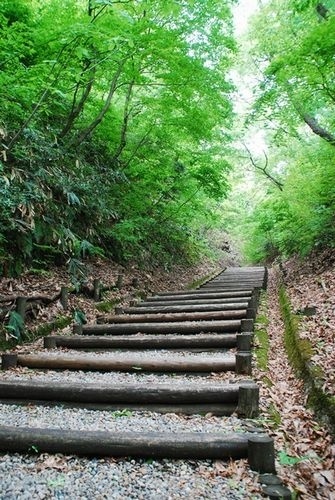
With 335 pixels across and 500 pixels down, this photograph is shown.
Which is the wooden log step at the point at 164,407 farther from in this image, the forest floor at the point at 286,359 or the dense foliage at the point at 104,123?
the dense foliage at the point at 104,123

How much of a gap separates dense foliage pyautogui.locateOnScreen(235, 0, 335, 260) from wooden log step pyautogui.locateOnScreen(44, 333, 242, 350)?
17.0 ft

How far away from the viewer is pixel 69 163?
7746mm

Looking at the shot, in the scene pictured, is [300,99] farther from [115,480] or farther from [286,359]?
[115,480]

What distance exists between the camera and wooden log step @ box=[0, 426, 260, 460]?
8.52 ft

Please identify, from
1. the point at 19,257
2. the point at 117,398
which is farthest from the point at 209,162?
the point at 117,398

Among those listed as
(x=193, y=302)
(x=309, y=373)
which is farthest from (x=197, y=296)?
(x=309, y=373)

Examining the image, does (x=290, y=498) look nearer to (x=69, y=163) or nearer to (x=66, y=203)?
(x=66, y=203)

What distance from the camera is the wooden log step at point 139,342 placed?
197 inches

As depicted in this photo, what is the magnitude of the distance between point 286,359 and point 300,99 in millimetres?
6405

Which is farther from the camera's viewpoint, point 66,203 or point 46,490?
point 66,203

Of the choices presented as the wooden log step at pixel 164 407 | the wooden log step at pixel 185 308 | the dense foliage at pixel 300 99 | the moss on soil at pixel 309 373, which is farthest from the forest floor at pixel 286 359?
the dense foliage at pixel 300 99

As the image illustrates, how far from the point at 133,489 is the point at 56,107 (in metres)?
8.22

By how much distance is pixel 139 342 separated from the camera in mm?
5145

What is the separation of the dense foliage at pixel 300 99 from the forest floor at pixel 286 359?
126 centimetres
